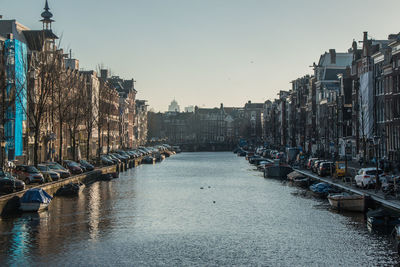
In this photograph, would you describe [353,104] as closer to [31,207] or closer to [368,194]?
[368,194]

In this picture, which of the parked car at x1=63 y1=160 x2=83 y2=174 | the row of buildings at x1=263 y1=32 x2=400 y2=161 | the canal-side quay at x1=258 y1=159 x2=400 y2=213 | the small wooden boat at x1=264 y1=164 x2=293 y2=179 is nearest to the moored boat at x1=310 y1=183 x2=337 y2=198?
the canal-side quay at x1=258 y1=159 x2=400 y2=213

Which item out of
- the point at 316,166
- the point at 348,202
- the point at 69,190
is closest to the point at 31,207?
the point at 69,190

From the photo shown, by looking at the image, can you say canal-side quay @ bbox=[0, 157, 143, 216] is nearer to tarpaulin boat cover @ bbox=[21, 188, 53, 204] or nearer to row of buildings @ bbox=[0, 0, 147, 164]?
tarpaulin boat cover @ bbox=[21, 188, 53, 204]

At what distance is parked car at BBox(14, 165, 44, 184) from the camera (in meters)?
55.6

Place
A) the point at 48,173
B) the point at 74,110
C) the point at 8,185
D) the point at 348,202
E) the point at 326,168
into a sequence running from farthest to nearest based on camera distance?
the point at 74,110
the point at 326,168
the point at 48,173
the point at 348,202
the point at 8,185

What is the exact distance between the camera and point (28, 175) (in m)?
55.8

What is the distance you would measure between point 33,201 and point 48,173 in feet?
50.5

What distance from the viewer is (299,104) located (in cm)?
14812

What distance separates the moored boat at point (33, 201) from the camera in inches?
1795

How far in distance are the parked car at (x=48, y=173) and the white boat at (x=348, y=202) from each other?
27174mm

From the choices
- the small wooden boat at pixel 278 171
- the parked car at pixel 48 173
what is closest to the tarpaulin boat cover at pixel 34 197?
the parked car at pixel 48 173

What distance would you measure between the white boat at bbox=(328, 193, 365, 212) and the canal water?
2.79 feet

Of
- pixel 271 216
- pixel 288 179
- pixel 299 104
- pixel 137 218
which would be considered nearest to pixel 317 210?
pixel 271 216

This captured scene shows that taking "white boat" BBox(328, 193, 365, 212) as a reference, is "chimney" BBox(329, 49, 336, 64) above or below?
above
